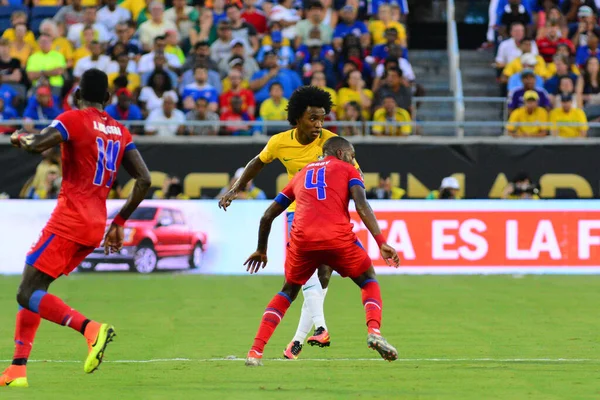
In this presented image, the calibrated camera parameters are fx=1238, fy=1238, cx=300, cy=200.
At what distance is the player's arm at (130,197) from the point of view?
935 centimetres

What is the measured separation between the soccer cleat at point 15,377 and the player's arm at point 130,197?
109 cm

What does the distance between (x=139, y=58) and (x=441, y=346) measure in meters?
14.8

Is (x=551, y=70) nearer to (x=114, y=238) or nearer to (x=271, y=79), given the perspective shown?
(x=271, y=79)

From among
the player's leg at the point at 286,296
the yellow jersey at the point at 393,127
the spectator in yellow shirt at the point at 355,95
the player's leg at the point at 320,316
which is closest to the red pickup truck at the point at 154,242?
the spectator in yellow shirt at the point at 355,95

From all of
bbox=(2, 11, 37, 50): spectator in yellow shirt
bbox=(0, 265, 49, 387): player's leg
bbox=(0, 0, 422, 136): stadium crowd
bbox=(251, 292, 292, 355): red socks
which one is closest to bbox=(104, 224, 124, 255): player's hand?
bbox=(0, 265, 49, 387): player's leg

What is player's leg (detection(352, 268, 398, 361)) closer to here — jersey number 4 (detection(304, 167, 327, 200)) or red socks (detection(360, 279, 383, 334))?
red socks (detection(360, 279, 383, 334))

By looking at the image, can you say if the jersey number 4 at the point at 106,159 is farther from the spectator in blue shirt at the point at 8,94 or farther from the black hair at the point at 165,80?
the spectator in blue shirt at the point at 8,94

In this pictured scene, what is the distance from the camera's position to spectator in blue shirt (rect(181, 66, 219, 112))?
2398cm

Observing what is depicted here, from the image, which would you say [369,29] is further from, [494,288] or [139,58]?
[494,288]

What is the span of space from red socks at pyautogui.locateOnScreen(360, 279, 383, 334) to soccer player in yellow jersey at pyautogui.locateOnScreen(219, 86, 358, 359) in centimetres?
128

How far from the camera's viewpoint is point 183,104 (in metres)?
24.2

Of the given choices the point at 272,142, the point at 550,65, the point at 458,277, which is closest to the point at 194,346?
the point at 272,142

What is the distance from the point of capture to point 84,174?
29.9ft

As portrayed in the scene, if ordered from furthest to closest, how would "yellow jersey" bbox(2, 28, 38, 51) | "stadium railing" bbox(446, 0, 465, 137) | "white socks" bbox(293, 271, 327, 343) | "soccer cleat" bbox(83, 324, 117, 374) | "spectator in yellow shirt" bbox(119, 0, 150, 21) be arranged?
"spectator in yellow shirt" bbox(119, 0, 150, 21)
"yellow jersey" bbox(2, 28, 38, 51)
"stadium railing" bbox(446, 0, 465, 137)
"white socks" bbox(293, 271, 327, 343)
"soccer cleat" bbox(83, 324, 117, 374)
